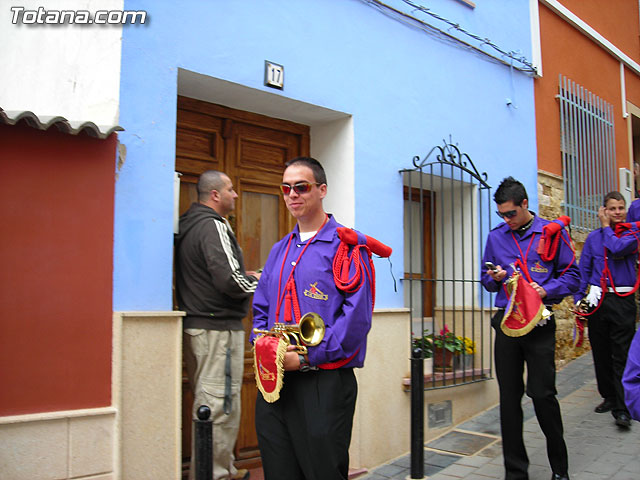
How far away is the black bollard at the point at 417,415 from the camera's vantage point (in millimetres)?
4367

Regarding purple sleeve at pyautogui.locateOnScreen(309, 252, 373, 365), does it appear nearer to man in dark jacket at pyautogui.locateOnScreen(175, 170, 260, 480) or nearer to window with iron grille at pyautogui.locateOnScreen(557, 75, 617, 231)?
man in dark jacket at pyautogui.locateOnScreen(175, 170, 260, 480)

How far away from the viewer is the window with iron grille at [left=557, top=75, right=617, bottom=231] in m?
8.62

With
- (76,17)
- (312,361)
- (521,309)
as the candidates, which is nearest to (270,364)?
(312,361)

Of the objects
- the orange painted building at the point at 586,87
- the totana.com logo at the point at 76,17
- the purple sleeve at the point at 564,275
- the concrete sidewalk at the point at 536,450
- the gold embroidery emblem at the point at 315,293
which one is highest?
the orange painted building at the point at 586,87

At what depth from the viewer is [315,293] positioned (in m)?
2.81

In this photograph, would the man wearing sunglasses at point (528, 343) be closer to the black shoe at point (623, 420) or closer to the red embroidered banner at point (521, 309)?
the red embroidered banner at point (521, 309)

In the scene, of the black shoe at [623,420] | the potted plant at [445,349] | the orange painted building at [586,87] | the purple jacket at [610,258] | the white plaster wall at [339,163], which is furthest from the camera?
the orange painted building at [586,87]

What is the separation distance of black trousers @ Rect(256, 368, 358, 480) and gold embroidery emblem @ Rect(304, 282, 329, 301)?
1.09 feet

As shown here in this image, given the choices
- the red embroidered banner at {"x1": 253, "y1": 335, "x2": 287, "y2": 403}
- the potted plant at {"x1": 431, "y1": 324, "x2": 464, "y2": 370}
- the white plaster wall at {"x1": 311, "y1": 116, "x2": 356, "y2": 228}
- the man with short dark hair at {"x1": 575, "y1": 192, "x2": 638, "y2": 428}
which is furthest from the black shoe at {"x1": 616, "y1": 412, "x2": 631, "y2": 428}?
the red embroidered banner at {"x1": 253, "y1": 335, "x2": 287, "y2": 403}

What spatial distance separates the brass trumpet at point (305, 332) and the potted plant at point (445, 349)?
369cm

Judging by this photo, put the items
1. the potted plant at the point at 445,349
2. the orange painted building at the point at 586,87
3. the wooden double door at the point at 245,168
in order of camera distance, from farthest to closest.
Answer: the orange painted building at the point at 586,87 → the potted plant at the point at 445,349 → the wooden double door at the point at 245,168

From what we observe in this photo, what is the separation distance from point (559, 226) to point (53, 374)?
135 inches

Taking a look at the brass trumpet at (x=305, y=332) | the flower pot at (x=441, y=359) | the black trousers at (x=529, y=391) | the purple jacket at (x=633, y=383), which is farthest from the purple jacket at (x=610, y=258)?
the brass trumpet at (x=305, y=332)

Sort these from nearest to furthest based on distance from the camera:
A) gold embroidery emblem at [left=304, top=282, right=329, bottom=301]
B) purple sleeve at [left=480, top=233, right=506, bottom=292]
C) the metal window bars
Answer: gold embroidery emblem at [left=304, top=282, right=329, bottom=301] < purple sleeve at [left=480, top=233, right=506, bottom=292] < the metal window bars
